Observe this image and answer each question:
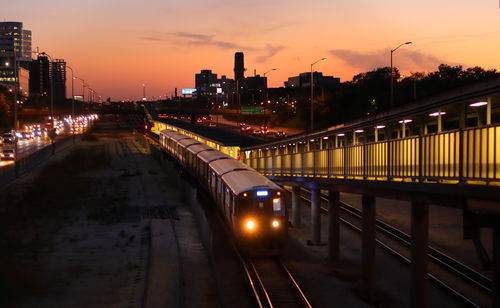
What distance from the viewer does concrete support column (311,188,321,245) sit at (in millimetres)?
24469

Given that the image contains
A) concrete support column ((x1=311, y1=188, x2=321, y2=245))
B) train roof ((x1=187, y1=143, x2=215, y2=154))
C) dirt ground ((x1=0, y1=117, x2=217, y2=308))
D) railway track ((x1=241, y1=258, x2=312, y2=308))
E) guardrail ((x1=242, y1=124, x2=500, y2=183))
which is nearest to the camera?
guardrail ((x1=242, y1=124, x2=500, y2=183))

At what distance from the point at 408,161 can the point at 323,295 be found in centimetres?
602

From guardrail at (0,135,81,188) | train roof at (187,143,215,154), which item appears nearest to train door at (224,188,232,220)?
train roof at (187,143,215,154)

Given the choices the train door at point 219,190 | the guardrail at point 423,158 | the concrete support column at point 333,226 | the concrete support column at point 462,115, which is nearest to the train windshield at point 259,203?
the concrete support column at point 333,226

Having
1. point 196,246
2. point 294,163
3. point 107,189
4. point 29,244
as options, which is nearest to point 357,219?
point 294,163

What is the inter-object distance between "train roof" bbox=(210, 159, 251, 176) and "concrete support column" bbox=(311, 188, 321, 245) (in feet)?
12.8

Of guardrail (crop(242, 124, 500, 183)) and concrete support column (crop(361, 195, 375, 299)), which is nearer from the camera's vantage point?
guardrail (crop(242, 124, 500, 183))

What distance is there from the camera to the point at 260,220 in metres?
21.2

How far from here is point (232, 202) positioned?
22.4 metres

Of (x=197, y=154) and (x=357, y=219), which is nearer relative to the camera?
(x=357, y=219)

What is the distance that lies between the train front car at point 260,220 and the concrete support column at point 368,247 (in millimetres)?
4408

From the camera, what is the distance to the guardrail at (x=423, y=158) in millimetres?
10758

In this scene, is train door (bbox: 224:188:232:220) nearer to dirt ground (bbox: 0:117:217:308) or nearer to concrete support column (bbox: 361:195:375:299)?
dirt ground (bbox: 0:117:217:308)

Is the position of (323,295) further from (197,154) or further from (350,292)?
(197,154)
